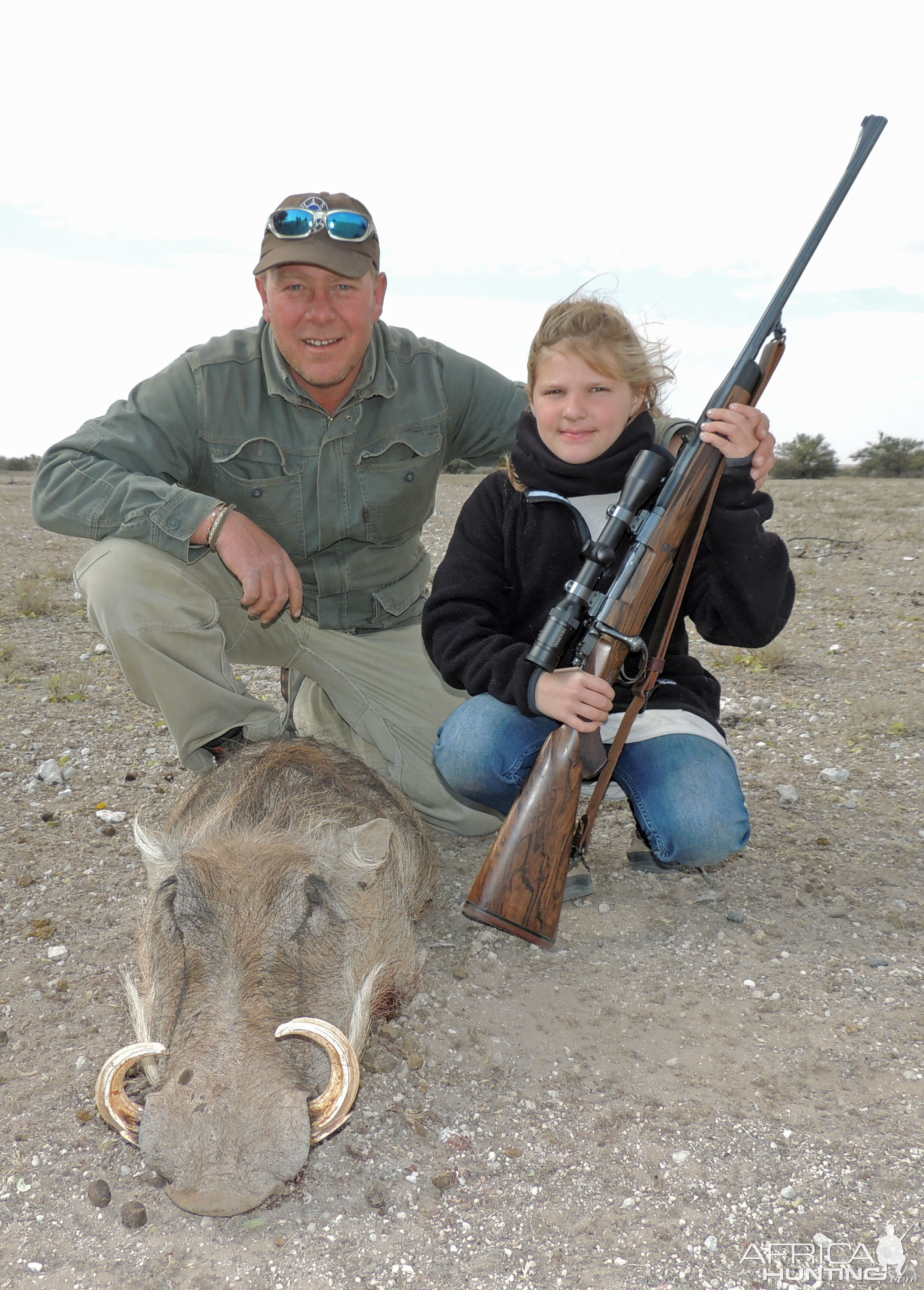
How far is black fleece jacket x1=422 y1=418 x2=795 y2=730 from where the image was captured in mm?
3555

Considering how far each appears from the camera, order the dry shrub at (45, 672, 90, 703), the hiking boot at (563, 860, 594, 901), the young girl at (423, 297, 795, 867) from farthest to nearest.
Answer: the dry shrub at (45, 672, 90, 703)
the hiking boot at (563, 860, 594, 901)
the young girl at (423, 297, 795, 867)

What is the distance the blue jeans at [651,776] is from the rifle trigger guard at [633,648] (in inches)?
12.6

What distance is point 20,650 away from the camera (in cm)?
715

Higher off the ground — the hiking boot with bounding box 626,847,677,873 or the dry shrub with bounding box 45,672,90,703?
the hiking boot with bounding box 626,847,677,873

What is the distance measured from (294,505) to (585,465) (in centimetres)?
170

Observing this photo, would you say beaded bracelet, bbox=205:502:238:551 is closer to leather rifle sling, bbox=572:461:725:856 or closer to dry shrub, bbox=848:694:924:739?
leather rifle sling, bbox=572:461:725:856

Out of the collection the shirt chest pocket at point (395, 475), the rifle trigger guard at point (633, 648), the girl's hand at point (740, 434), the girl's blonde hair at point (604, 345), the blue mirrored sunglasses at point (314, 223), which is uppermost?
the blue mirrored sunglasses at point (314, 223)

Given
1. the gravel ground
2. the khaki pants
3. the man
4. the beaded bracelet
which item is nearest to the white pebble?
the gravel ground

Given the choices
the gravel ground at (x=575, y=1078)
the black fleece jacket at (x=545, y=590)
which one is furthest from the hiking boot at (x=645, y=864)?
the black fleece jacket at (x=545, y=590)

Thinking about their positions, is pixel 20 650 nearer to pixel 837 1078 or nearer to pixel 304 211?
pixel 304 211

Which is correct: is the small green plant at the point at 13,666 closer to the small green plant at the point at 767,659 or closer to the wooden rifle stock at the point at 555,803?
the wooden rifle stock at the point at 555,803

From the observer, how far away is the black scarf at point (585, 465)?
11.9 feet

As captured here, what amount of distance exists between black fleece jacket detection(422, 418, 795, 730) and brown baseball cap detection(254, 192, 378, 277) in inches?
48.5

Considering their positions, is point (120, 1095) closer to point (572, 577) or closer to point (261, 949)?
point (261, 949)
